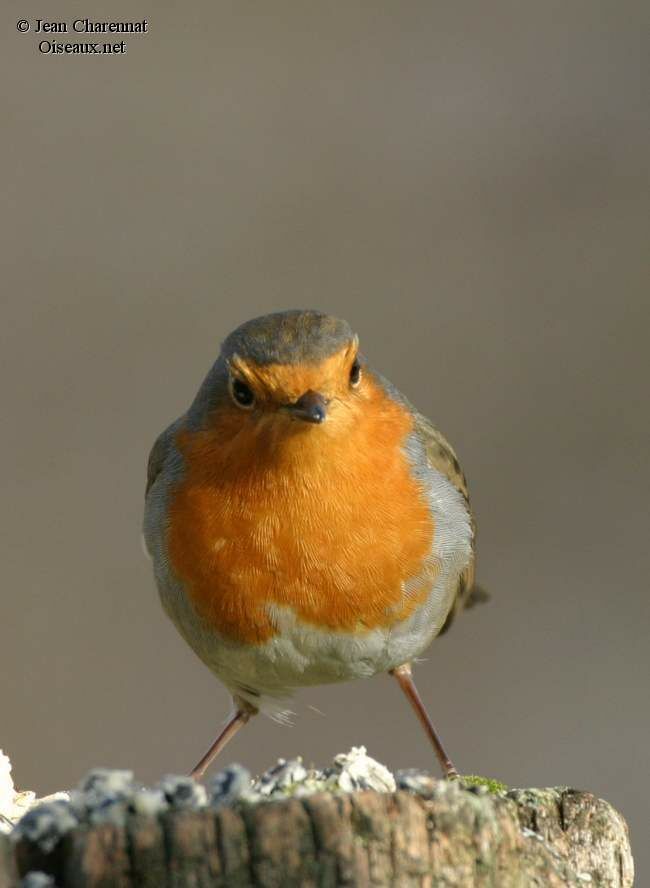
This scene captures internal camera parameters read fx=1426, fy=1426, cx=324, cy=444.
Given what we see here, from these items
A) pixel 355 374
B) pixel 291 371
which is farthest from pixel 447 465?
pixel 291 371

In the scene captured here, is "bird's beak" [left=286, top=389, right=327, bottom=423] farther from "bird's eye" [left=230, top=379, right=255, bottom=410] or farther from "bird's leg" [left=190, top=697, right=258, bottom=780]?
"bird's leg" [left=190, top=697, right=258, bottom=780]

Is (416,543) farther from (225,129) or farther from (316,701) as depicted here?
(225,129)

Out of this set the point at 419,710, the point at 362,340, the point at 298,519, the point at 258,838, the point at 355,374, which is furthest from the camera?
the point at 362,340

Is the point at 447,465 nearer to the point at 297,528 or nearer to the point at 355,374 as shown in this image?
the point at 355,374

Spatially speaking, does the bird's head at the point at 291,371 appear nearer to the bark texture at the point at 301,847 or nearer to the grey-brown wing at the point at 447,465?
the grey-brown wing at the point at 447,465

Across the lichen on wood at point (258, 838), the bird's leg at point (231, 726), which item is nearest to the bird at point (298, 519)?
the bird's leg at point (231, 726)

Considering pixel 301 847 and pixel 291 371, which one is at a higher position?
pixel 291 371

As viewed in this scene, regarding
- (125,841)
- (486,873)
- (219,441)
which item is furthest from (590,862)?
(219,441)
